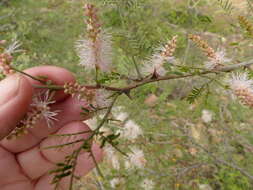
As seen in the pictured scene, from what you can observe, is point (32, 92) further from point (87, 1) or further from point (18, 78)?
point (87, 1)

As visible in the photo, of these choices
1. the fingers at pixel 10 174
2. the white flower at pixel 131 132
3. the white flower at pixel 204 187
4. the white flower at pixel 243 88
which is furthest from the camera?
the white flower at pixel 204 187

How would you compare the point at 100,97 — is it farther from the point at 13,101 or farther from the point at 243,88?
the point at 243,88

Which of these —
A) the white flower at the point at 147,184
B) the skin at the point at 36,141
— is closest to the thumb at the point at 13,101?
the skin at the point at 36,141

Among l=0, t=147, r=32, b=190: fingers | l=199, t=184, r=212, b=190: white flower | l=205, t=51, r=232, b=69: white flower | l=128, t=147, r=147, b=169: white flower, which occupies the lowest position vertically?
l=199, t=184, r=212, b=190: white flower

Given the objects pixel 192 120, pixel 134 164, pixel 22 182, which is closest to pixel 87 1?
pixel 22 182

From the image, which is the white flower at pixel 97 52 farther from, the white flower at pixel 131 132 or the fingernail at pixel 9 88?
the white flower at pixel 131 132

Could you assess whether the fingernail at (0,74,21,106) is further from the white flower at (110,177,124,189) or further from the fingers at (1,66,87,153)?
the white flower at (110,177,124,189)

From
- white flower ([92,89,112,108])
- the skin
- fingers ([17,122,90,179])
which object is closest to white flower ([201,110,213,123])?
the skin

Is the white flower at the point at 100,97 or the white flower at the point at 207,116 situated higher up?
the white flower at the point at 100,97

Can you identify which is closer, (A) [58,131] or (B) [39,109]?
(B) [39,109]
